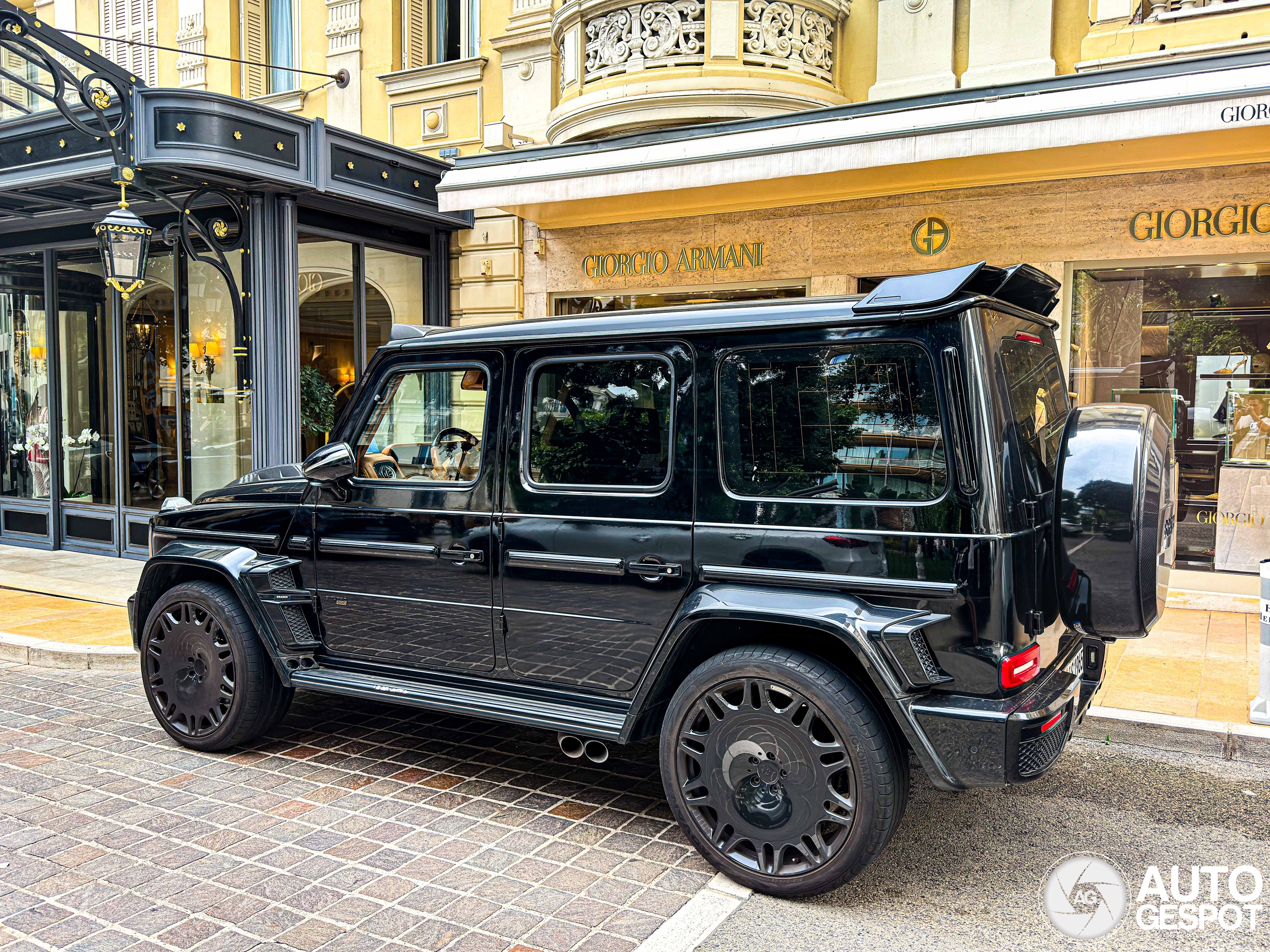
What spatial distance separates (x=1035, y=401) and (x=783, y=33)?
6771mm

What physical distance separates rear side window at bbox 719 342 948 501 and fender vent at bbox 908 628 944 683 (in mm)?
437

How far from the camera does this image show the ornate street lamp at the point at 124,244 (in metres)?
8.24

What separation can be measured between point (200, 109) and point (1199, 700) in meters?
8.46

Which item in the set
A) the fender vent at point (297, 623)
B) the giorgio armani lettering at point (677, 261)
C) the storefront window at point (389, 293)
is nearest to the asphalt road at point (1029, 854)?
the fender vent at point (297, 623)

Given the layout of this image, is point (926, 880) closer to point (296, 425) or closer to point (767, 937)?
point (767, 937)

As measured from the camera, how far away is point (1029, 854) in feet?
12.0

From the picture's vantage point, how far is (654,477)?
12.1 ft

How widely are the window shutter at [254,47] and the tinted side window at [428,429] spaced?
1020 cm

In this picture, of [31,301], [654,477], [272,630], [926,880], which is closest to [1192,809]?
[926,880]

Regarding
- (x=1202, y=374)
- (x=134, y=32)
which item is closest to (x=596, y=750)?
(x=1202, y=374)

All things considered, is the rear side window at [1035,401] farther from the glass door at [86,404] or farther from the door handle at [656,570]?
the glass door at [86,404]

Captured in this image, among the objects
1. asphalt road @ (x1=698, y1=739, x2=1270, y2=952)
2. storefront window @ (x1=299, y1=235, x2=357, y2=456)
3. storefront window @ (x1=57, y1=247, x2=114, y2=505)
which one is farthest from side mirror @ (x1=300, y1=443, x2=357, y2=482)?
storefront window @ (x1=57, y1=247, x2=114, y2=505)

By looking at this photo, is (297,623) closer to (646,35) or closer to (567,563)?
(567,563)

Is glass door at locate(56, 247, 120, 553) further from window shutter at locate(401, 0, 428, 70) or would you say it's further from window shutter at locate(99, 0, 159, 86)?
window shutter at locate(401, 0, 428, 70)
